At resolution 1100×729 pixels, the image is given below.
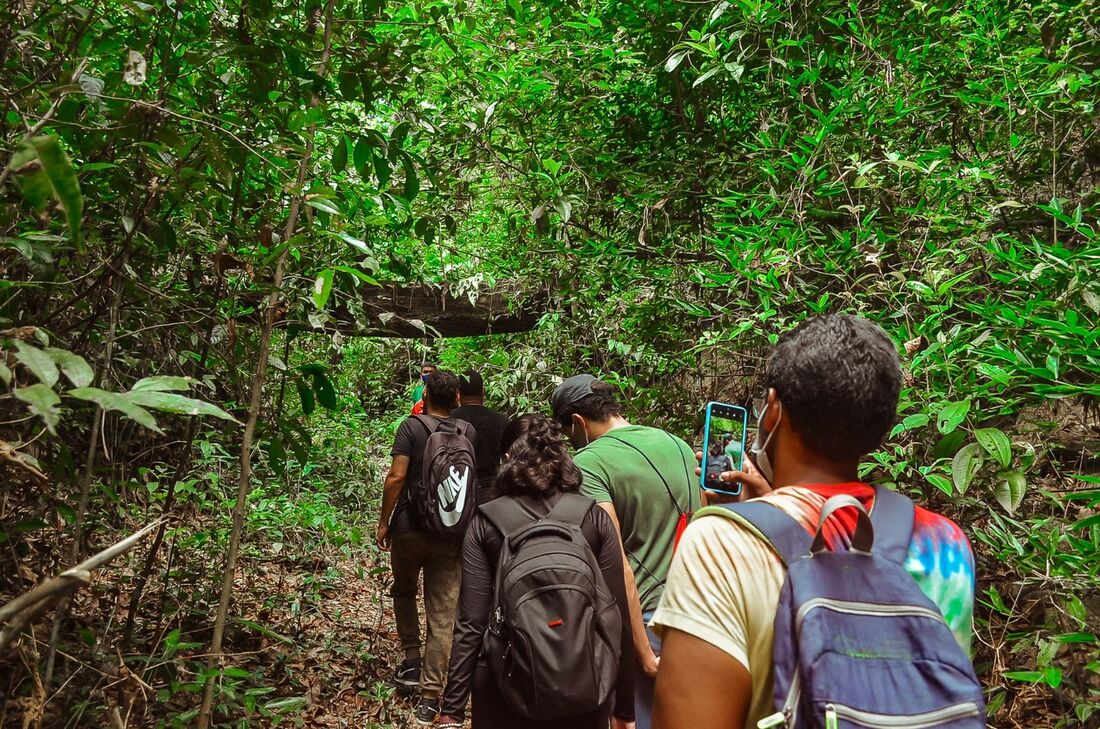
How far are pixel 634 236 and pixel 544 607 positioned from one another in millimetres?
3350

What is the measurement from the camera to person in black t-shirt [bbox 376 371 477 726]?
5262 mm

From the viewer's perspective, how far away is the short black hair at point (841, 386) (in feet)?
4.69

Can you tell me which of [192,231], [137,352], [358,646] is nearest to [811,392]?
[192,231]

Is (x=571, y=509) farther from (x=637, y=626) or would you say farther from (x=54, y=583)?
(x=54, y=583)

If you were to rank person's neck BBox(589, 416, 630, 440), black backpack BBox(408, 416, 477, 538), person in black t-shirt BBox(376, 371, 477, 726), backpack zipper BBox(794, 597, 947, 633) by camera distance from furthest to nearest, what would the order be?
person in black t-shirt BBox(376, 371, 477, 726)
black backpack BBox(408, 416, 477, 538)
person's neck BBox(589, 416, 630, 440)
backpack zipper BBox(794, 597, 947, 633)

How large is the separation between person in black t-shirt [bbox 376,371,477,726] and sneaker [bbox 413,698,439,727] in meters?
0.13

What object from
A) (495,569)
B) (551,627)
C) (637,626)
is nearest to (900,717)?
(551,627)

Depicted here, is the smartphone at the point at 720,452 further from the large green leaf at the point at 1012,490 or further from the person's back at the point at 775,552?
the large green leaf at the point at 1012,490

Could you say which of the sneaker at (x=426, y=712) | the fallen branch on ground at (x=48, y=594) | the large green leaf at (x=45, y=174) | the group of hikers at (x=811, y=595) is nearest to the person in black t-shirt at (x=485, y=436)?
the sneaker at (x=426, y=712)

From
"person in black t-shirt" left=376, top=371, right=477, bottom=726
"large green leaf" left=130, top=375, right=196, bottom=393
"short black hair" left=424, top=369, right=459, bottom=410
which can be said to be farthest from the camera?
"short black hair" left=424, top=369, right=459, bottom=410

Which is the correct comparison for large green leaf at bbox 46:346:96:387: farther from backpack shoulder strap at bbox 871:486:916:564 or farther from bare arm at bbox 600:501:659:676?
bare arm at bbox 600:501:659:676

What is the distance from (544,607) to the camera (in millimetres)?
2703

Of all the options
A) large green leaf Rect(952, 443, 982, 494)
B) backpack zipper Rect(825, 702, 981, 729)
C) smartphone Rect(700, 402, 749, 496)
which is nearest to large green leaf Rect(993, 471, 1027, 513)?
large green leaf Rect(952, 443, 982, 494)

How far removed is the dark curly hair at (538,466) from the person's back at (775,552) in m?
1.64
